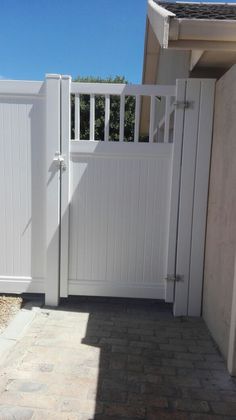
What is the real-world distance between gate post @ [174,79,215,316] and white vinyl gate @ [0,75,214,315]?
0.03ft

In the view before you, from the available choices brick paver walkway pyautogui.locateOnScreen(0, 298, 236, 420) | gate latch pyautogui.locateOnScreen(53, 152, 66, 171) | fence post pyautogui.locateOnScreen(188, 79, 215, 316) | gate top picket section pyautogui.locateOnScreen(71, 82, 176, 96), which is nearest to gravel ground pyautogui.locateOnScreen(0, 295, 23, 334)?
brick paver walkway pyautogui.locateOnScreen(0, 298, 236, 420)

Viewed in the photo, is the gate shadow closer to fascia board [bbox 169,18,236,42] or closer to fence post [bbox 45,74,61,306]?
fence post [bbox 45,74,61,306]

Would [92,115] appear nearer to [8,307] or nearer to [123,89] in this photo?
[123,89]

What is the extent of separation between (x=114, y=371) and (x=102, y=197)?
1.79m

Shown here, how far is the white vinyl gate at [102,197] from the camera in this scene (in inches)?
144

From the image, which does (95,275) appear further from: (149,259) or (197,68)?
(197,68)

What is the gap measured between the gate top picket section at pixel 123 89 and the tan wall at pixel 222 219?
1.76ft

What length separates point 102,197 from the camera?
12.6 ft

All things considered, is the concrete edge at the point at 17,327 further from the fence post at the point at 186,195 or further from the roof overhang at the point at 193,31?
the roof overhang at the point at 193,31

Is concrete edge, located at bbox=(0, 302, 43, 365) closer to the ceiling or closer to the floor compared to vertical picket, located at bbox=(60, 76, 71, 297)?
closer to the floor

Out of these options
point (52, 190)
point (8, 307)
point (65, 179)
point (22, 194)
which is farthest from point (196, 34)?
point (8, 307)

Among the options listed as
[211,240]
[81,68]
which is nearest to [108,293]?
[211,240]

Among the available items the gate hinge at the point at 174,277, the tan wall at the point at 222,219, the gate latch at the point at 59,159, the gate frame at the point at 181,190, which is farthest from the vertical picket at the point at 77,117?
the gate hinge at the point at 174,277

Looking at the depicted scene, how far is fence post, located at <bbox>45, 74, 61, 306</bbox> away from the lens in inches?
144
